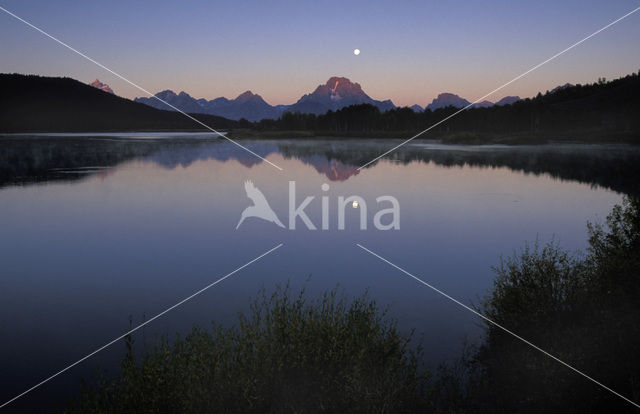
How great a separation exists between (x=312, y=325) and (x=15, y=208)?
102ft

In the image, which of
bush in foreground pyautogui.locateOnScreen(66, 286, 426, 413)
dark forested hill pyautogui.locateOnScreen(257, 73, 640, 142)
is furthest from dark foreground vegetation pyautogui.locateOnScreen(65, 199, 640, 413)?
dark forested hill pyautogui.locateOnScreen(257, 73, 640, 142)

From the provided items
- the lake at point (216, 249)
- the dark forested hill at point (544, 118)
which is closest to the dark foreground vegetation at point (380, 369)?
the lake at point (216, 249)

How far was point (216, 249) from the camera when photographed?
2133cm

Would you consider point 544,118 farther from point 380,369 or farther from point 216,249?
point 380,369

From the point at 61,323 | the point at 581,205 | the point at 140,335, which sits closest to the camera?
the point at 140,335

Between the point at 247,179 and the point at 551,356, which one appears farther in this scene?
the point at 247,179

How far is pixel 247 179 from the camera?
164ft

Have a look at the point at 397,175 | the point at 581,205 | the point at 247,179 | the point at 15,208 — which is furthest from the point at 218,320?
the point at 397,175

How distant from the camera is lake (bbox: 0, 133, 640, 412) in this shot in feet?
39.1

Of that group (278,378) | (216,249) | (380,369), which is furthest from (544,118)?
(278,378)

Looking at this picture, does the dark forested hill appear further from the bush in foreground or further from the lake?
the bush in foreground

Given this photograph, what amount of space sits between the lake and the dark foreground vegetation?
5.37 ft

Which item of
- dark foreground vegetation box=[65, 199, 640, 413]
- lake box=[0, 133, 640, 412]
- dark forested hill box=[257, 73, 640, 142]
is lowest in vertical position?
lake box=[0, 133, 640, 412]

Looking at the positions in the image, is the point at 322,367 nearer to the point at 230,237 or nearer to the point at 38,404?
the point at 38,404
